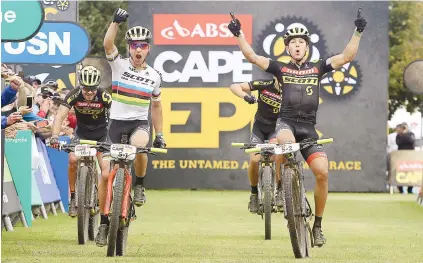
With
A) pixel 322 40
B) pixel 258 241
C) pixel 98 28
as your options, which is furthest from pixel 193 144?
pixel 98 28

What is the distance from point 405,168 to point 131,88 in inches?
851

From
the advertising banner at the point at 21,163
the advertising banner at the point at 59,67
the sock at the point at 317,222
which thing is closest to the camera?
the sock at the point at 317,222

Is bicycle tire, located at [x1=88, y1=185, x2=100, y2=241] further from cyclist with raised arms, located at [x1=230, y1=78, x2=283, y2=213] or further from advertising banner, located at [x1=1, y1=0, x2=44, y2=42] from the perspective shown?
advertising banner, located at [x1=1, y1=0, x2=44, y2=42]

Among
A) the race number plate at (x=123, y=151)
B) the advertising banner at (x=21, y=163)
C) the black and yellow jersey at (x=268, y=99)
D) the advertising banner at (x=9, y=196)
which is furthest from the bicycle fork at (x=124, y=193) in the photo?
the advertising banner at (x=21, y=163)

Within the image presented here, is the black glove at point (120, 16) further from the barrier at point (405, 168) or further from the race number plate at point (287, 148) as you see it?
the barrier at point (405, 168)

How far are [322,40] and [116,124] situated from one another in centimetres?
1833

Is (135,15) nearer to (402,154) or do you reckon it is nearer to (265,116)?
(402,154)

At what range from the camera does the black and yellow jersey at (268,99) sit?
655 inches

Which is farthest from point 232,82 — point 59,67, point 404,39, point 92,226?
point 404,39

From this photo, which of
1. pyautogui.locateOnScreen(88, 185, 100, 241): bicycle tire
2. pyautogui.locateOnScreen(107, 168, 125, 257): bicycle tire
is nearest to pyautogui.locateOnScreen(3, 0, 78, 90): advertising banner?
pyautogui.locateOnScreen(88, 185, 100, 241): bicycle tire

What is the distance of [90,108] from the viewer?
51.6 ft

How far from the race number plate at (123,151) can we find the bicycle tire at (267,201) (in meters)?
3.43

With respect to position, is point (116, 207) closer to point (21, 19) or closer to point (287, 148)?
point (287, 148)

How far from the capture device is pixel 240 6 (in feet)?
103
